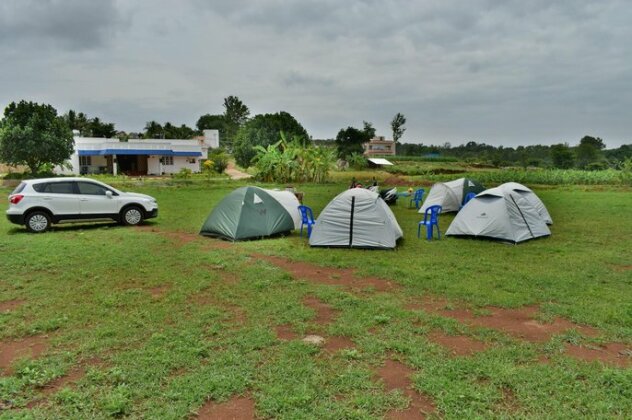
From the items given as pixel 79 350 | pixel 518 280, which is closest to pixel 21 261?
pixel 79 350

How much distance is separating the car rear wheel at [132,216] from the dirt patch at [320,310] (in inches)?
358

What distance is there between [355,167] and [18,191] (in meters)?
41.8

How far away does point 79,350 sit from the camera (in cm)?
479

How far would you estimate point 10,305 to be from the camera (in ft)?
20.8

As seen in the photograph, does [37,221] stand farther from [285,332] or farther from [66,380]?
[285,332]

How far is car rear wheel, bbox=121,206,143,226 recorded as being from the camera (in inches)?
537

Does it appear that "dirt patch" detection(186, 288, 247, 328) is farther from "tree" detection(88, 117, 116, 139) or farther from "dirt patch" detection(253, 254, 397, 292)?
"tree" detection(88, 117, 116, 139)

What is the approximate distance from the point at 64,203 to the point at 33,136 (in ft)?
76.7

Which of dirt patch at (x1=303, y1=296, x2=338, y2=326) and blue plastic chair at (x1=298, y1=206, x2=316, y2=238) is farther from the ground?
blue plastic chair at (x1=298, y1=206, x2=316, y2=238)

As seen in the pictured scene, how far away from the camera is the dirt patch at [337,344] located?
4914 millimetres

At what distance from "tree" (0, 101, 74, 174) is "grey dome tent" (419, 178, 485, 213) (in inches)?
1130

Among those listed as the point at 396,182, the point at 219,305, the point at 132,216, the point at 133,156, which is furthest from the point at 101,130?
the point at 219,305

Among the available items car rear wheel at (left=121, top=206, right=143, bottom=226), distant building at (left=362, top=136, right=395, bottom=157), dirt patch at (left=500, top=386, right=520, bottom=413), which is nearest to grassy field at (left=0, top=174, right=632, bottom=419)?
dirt patch at (left=500, top=386, right=520, bottom=413)

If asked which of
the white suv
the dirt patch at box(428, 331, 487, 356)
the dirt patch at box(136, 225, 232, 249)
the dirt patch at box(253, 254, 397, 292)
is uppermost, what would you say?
the white suv
